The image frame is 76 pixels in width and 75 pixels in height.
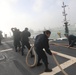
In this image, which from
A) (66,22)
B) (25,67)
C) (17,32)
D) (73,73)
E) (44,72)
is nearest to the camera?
(73,73)

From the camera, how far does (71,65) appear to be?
7.20 meters

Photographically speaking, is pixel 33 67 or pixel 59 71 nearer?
pixel 59 71

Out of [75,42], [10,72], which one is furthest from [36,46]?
[75,42]

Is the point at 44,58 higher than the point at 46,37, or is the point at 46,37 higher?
the point at 46,37

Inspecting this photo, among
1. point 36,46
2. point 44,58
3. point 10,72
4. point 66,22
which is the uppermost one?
point 66,22

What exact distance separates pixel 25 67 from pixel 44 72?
133 centimetres

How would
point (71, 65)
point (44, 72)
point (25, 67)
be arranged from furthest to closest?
point (25, 67)
point (71, 65)
point (44, 72)

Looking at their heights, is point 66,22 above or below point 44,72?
above

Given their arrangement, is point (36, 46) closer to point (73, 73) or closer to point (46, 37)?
point (46, 37)

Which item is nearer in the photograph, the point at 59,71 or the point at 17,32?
the point at 59,71

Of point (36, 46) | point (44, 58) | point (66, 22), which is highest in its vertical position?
point (66, 22)

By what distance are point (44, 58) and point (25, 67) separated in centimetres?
137

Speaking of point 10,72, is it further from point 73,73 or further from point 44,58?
point 73,73

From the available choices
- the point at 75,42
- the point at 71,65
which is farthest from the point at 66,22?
the point at 71,65
